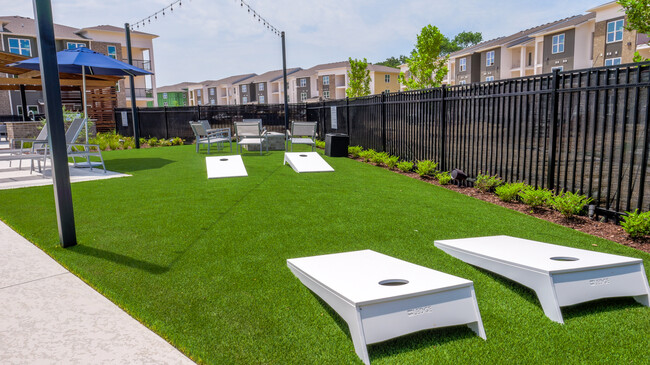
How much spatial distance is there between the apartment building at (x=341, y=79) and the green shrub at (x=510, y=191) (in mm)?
57512

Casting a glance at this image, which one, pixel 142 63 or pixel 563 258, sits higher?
pixel 142 63

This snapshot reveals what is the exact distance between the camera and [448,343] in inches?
101

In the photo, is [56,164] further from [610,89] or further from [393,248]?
[610,89]

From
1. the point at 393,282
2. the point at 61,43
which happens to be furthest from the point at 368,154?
the point at 61,43

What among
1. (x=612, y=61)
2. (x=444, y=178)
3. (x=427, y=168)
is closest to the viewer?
(x=444, y=178)

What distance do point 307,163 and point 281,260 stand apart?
6.03 meters

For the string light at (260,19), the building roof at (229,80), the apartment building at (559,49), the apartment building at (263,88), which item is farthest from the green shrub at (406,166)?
the building roof at (229,80)

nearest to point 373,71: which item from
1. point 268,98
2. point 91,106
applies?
point 268,98

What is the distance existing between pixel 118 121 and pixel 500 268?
21.8 meters

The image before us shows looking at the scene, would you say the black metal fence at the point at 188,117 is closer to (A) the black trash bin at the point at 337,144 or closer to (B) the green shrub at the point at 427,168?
(A) the black trash bin at the point at 337,144

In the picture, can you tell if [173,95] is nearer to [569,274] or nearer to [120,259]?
[120,259]

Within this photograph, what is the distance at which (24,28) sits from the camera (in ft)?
125

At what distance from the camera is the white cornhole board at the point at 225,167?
28.5 ft

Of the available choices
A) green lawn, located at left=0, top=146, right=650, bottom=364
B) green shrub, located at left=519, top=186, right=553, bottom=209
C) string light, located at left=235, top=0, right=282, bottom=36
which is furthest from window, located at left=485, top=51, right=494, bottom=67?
green shrub, located at left=519, top=186, right=553, bottom=209
